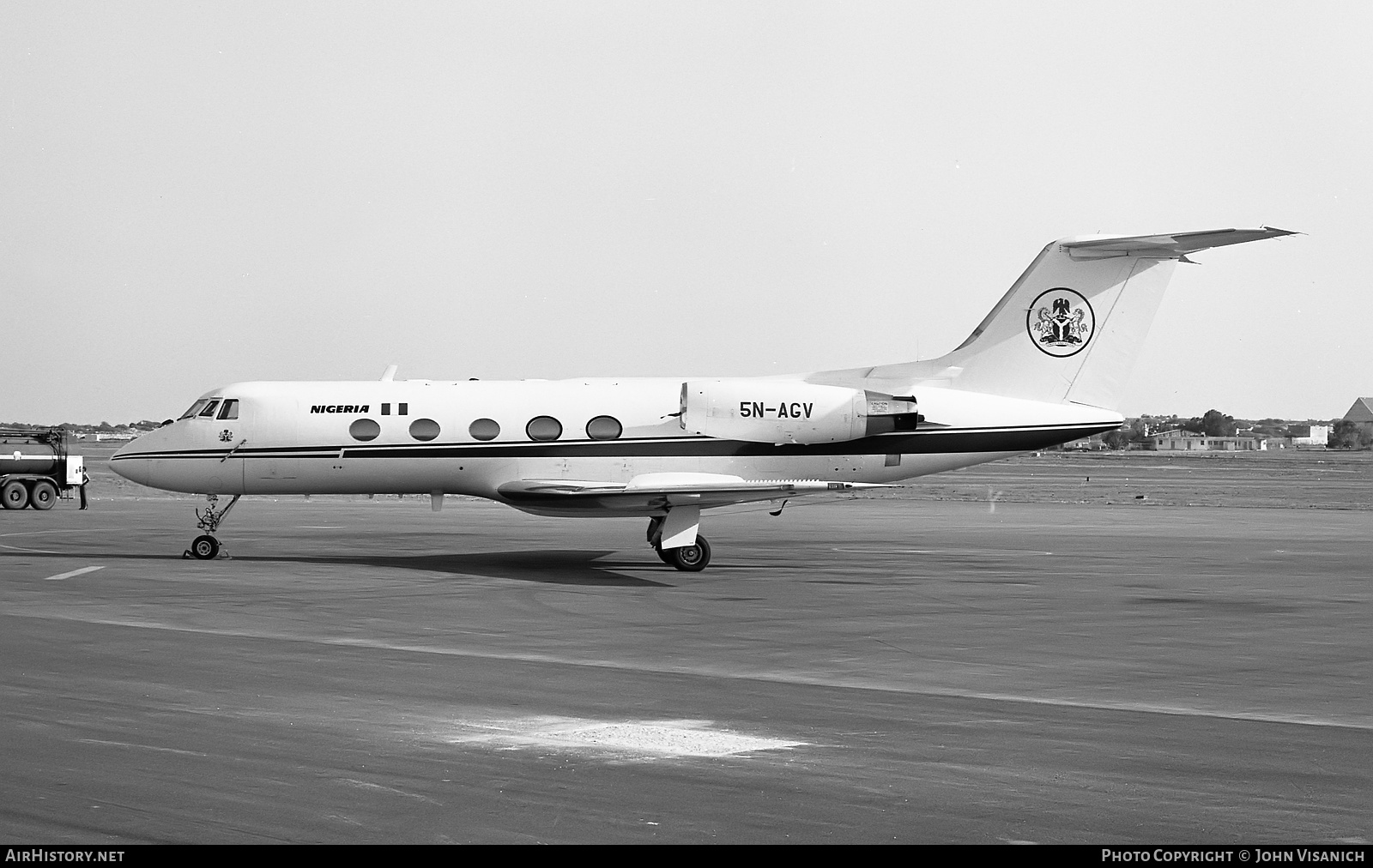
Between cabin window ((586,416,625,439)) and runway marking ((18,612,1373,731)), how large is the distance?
9547mm

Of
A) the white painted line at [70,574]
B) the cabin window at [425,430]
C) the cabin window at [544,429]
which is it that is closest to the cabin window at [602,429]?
the cabin window at [544,429]

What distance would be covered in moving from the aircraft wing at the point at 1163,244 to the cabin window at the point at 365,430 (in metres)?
12.8

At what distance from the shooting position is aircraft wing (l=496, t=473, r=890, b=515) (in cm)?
2122

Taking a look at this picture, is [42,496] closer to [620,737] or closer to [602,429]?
[602,429]

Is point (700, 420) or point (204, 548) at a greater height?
point (700, 420)

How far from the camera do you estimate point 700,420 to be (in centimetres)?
2323

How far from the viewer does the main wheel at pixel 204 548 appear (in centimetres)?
2373

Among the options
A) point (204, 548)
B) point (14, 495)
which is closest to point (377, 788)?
point (204, 548)

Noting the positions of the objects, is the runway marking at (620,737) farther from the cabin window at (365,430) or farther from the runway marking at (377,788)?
the cabin window at (365,430)

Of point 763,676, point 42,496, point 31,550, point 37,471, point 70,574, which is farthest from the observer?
point 37,471

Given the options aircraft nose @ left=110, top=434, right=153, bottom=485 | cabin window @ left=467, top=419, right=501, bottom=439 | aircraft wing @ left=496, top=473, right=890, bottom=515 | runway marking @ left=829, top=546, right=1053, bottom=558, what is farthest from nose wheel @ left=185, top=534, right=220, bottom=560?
runway marking @ left=829, top=546, right=1053, bottom=558

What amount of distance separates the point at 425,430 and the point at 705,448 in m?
4.97

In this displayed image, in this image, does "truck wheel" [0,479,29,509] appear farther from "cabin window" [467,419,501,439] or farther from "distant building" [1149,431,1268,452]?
"distant building" [1149,431,1268,452]

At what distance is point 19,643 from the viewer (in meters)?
13.5
